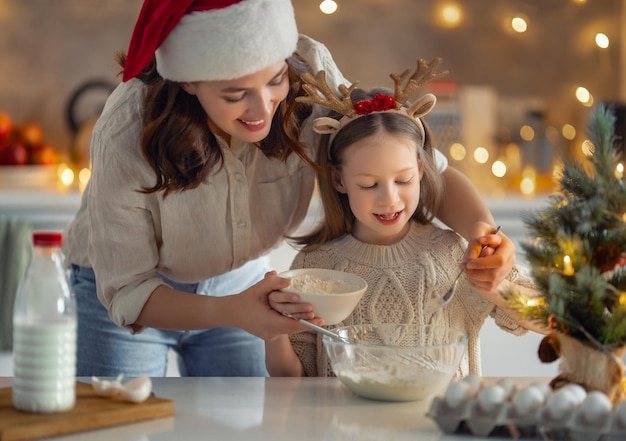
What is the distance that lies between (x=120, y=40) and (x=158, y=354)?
1.89 metres

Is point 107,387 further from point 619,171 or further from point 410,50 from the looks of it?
point 410,50

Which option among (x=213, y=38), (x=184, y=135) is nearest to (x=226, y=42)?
(x=213, y=38)

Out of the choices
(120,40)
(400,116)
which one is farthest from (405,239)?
(120,40)

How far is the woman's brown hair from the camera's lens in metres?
1.54

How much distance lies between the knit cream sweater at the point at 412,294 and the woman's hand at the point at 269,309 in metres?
0.20

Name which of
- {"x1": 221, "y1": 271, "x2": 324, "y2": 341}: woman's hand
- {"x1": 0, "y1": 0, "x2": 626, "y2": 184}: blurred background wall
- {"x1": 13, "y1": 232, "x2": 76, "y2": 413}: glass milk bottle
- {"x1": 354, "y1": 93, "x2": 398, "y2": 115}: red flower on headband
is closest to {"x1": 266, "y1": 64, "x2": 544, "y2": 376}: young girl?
{"x1": 354, "y1": 93, "x2": 398, "y2": 115}: red flower on headband

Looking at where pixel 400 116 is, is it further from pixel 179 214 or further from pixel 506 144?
pixel 506 144

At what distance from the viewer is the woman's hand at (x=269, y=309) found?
1.35 meters

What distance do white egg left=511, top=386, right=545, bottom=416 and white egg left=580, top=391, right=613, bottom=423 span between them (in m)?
0.05

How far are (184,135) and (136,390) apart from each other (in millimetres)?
509

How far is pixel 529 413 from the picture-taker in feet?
3.52

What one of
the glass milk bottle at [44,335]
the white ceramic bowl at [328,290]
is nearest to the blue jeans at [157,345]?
the white ceramic bowl at [328,290]

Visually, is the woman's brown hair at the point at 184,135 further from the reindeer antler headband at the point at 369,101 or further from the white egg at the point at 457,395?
the white egg at the point at 457,395

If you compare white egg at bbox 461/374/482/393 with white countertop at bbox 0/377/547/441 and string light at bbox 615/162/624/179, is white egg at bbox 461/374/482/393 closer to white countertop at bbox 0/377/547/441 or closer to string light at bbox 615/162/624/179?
white countertop at bbox 0/377/547/441
